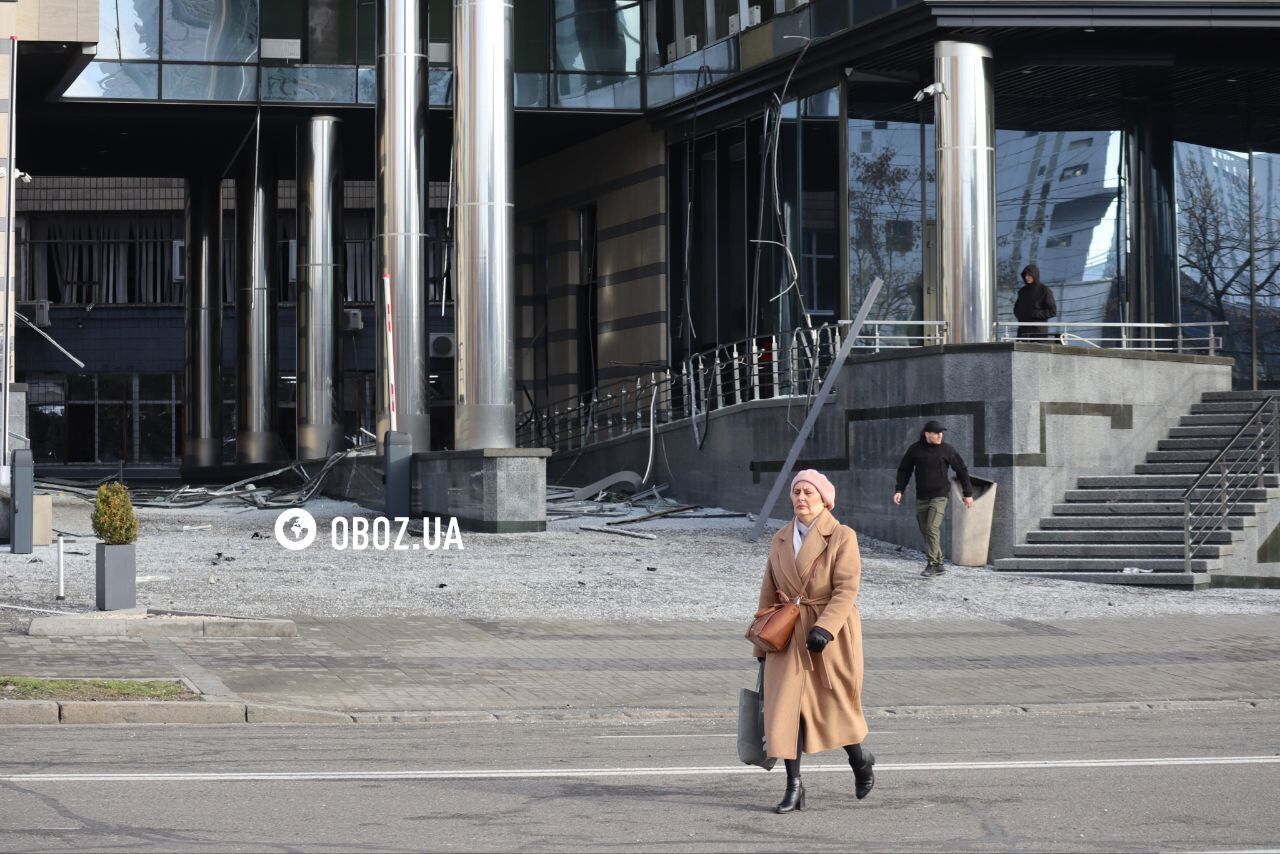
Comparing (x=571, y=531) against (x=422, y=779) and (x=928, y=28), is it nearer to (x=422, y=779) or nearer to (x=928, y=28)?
(x=928, y=28)

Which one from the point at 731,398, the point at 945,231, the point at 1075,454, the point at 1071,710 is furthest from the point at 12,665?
the point at 731,398

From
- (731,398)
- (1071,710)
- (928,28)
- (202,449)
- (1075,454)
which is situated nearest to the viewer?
(1071,710)

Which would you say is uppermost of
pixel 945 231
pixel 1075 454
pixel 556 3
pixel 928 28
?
pixel 556 3

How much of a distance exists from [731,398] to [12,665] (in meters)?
18.0

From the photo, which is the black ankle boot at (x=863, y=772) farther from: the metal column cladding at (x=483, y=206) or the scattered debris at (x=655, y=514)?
the metal column cladding at (x=483, y=206)

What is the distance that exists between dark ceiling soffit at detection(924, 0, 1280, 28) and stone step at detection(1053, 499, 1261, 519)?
7276 millimetres

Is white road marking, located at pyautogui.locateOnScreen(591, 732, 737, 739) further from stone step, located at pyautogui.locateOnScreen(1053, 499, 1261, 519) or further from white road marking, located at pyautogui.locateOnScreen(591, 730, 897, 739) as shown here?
stone step, located at pyautogui.locateOnScreen(1053, 499, 1261, 519)

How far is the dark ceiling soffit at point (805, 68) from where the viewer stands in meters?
26.1

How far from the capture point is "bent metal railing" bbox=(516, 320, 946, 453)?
25.5 metres

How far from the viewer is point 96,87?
107ft

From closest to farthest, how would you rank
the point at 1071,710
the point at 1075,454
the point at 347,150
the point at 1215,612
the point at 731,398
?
the point at 1071,710 < the point at 1215,612 < the point at 1075,454 < the point at 731,398 < the point at 347,150

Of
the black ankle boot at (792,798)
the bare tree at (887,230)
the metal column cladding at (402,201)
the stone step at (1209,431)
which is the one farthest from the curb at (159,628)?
the bare tree at (887,230)

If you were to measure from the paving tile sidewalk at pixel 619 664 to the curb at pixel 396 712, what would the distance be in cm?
6

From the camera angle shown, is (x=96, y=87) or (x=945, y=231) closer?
(x=945, y=231)
